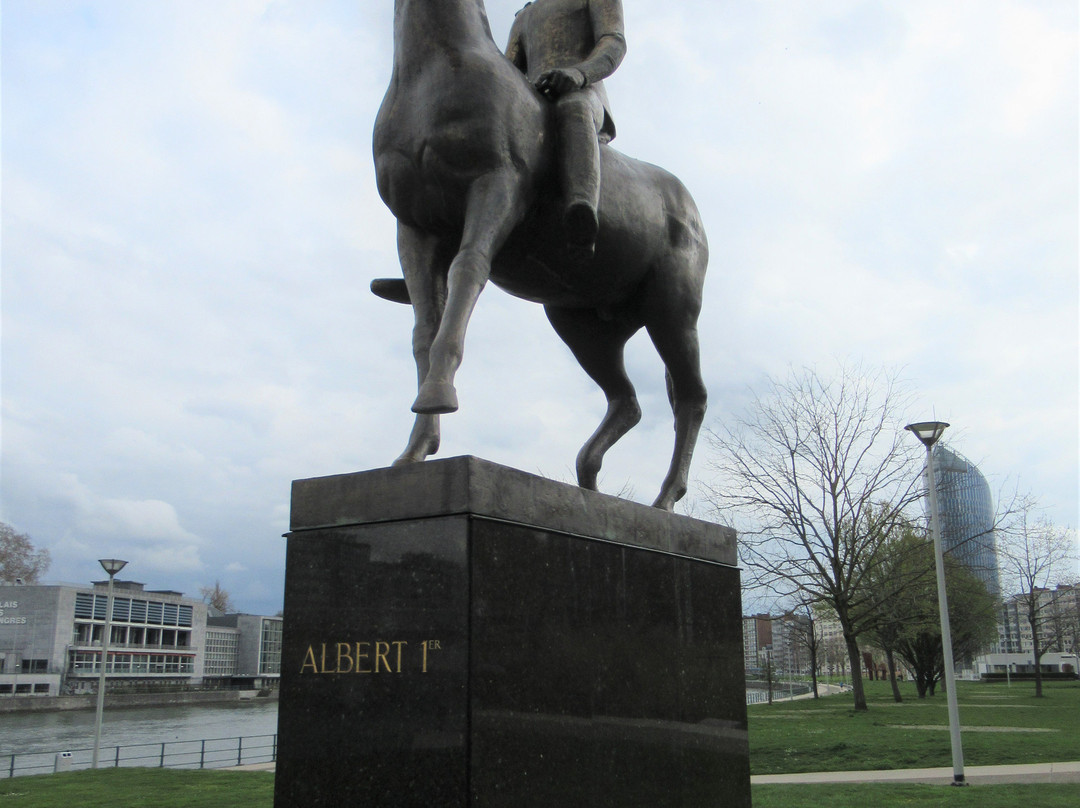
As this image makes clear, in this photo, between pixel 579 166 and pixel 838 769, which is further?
pixel 838 769

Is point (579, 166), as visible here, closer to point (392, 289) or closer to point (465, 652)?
point (392, 289)

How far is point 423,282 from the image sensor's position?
4.03 metres

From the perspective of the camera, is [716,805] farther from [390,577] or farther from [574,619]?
[390,577]

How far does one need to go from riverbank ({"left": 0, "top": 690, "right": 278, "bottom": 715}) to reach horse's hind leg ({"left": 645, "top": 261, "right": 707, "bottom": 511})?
64088 millimetres

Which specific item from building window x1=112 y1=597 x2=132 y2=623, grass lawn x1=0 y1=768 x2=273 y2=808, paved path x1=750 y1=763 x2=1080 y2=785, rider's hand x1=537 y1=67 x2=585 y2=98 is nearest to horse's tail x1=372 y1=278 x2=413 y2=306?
rider's hand x1=537 y1=67 x2=585 y2=98

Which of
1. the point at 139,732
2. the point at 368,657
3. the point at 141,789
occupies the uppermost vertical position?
the point at 368,657

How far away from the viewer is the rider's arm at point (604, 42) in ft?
14.3

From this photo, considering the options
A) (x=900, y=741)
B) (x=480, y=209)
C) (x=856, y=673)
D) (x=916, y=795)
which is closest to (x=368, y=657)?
(x=480, y=209)

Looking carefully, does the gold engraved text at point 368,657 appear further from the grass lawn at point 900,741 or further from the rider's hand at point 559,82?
the grass lawn at point 900,741

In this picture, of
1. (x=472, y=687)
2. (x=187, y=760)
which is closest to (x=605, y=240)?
(x=472, y=687)

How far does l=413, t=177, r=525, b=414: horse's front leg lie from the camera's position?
3396 mm

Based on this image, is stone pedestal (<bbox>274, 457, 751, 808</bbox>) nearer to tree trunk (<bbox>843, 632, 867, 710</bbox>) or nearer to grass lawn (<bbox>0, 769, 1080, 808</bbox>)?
grass lawn (<bbox>0, 769, 1080, 808</bbox>)

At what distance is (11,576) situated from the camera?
8194cm

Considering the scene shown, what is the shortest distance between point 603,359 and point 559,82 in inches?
62.8
